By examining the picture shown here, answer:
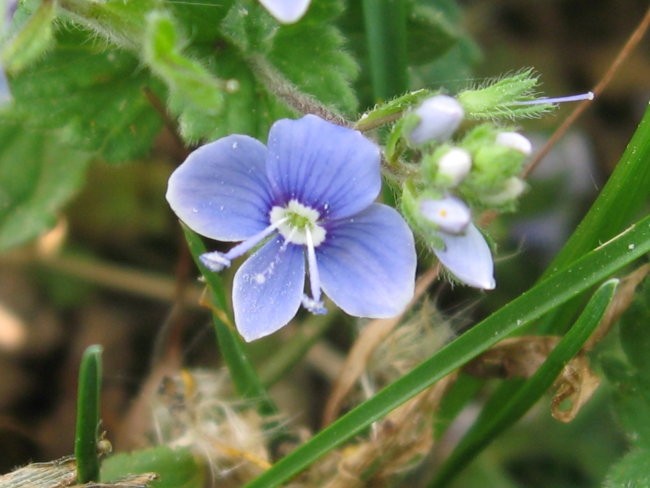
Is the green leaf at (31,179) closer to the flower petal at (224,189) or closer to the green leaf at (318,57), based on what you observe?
the green leaf at (318,57)

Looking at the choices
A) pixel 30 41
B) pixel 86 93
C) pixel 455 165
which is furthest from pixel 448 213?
pixel 86 93

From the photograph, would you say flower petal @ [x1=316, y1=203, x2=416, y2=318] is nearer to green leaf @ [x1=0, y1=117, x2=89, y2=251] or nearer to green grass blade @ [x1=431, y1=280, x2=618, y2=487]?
green grass blade @ [x1=431, y1=280, x2=618, y2=487]

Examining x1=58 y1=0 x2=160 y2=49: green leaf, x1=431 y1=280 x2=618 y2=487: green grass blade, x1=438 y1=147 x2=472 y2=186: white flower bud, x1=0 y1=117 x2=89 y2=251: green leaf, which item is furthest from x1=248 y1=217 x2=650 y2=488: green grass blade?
x1=0 y1=117 x2=89 y2=251: green leaf

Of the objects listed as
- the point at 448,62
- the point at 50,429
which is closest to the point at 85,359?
the point at 50,429

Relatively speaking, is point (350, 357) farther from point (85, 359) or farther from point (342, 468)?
point (85, 359)

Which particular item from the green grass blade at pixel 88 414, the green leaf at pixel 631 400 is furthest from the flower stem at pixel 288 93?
the green leaf at pixel 631 400

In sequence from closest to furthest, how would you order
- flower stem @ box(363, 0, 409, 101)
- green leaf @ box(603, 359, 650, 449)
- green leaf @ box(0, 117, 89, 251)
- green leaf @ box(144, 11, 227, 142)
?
green leaf @ box(144, 11, 227, 142) < green leaf @ box(603, 359, 650, 449) < flower stem @ box(363, 0, 409, 101) < green leaf @ box(0, 117, 89, 251)

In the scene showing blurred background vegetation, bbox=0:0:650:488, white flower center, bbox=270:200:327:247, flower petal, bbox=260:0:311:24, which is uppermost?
flower petal, bbox=260:0:311:24
